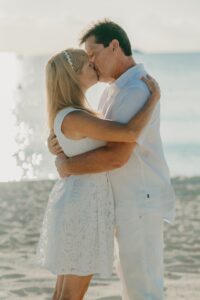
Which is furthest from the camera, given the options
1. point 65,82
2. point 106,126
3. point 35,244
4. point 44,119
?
point 35,244

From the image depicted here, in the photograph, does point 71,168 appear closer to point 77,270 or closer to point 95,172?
point 95,172

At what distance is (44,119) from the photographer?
4.90m

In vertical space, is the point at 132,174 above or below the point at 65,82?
below

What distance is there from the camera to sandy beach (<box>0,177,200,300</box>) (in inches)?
266

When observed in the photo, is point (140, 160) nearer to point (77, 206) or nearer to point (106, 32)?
point (77, 206)

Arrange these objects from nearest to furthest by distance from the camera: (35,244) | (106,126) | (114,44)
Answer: (106,126)
(114,44)
(35,244)

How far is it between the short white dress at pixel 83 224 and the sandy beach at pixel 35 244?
2055 mm

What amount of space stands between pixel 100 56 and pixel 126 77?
0.56 feet

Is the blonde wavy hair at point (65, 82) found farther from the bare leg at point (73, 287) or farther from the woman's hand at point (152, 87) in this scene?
the bare leg at point (73, 287)

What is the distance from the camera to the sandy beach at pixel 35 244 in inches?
266

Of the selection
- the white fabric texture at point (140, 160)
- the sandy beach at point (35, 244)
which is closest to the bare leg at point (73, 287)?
the white fabric texture at point (140, 160)

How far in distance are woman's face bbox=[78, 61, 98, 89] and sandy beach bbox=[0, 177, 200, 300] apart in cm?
234

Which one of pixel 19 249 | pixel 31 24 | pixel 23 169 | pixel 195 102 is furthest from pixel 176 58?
pixel 19 249

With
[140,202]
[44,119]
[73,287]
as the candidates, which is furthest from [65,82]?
[73,287]
